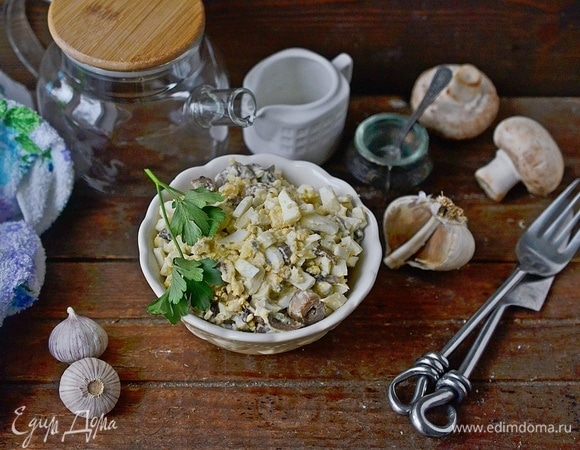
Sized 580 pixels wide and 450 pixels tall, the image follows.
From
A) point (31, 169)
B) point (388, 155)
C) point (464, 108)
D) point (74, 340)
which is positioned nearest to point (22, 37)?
point (31, 169)

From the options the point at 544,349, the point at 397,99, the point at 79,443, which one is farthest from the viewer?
the point at 397,99

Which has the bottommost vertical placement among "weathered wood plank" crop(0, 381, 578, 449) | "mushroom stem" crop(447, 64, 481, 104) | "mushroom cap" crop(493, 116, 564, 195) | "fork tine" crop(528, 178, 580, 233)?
"weathered wood plank" crop(0, 381, 578, 449)

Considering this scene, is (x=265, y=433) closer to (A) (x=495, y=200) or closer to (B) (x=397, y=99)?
(A) (x=495, y=200)

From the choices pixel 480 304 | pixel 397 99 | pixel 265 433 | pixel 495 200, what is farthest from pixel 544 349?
pixel 397 99

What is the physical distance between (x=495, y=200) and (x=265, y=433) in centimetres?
52

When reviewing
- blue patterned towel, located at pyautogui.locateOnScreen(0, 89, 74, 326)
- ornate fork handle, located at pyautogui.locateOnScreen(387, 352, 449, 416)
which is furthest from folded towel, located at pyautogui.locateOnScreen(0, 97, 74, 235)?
ornate fork handle, located at pyautogui.locateOnScreen(387, 352, 449, 416)

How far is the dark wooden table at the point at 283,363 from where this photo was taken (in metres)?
0.91

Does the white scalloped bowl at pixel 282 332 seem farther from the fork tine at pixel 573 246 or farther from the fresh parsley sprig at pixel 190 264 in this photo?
the fork tine at pixel 573 246

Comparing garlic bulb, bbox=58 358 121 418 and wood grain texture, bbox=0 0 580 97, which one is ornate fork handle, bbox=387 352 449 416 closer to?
garlic bulb, bbox=58 358 121 418

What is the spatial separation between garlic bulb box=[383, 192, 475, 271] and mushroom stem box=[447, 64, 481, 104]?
22 centimetres

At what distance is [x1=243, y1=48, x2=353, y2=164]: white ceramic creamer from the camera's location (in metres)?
1.07

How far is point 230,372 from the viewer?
96 cm

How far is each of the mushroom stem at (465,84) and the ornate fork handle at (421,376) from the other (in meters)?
0.45

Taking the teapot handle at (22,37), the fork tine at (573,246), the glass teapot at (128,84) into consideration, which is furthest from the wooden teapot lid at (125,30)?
the fork tine at (573,246)
